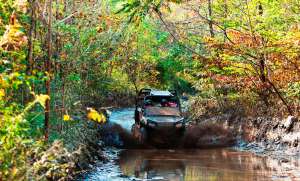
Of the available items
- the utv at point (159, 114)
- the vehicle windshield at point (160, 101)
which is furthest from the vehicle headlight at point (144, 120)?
the vehicle windshield at point (160, 101)

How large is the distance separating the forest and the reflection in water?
1939mm

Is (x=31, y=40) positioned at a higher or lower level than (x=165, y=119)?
higher

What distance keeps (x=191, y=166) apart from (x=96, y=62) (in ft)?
23.4

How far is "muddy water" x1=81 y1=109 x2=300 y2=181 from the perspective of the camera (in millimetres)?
14281

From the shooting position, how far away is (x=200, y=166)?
16.5 meters

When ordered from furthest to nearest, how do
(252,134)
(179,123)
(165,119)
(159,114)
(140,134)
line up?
(252,134) < (140,134) < (159,114) < (165,119) < (179,123)

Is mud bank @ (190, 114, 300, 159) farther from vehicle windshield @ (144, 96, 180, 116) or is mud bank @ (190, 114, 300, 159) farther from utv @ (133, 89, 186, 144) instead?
vehicle windshield @ (144, 96, 180, 116)

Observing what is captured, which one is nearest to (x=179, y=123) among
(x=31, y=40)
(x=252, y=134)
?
(x=252, y=134)

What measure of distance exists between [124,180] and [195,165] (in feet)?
11.7

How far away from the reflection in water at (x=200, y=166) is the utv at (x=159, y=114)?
1172 mm

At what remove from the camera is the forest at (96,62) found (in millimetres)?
8219

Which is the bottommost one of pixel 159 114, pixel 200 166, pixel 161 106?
pixel 200 166

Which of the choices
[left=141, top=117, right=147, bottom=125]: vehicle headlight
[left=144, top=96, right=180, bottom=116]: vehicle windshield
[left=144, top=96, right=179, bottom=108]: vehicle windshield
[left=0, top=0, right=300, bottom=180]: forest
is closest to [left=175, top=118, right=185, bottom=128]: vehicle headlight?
[left=144, top=96, right=180, bottom=116]: vehicle windshield

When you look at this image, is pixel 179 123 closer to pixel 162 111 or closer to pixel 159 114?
pixel 159 114
